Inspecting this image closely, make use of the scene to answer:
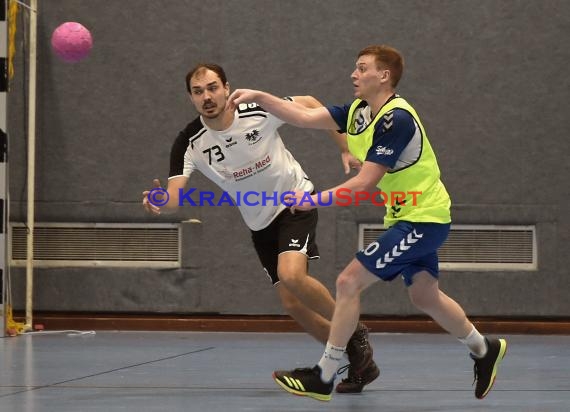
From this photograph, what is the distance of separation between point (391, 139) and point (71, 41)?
3924 mm

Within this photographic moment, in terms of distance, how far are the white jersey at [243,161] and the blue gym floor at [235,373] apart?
970 mm

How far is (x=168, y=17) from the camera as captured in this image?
8.89 metres

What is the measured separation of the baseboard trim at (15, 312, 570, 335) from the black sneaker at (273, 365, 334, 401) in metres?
4.01

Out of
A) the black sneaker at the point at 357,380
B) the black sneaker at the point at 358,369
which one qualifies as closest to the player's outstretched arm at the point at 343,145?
the black sneaker at the point at 358,369

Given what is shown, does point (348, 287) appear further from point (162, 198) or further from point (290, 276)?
point (162, 198)

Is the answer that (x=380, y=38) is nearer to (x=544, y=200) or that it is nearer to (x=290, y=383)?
(x=544, y=200)

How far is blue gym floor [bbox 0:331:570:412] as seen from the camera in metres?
4.83

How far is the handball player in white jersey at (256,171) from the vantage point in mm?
5738

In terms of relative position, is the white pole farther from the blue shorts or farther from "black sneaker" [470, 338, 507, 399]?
"black sneaker" [470, 338, 507, 399]

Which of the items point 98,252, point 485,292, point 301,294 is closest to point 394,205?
point 301,294

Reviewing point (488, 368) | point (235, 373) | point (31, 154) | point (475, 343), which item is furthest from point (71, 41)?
point (488, 368)

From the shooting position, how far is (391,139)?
475 centimetres

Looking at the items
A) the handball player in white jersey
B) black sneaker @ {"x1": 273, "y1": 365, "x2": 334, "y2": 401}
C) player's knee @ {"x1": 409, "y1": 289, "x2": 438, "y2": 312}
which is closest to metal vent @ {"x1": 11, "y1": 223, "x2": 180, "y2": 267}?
the handball player in white jersey

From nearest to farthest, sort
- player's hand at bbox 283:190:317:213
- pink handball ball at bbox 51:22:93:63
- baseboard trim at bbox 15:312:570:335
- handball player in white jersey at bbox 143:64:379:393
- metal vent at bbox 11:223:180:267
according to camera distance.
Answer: player's hand at bbox 283:190:317:213, handball player in white jersey at bbox 143:64:379:393, pink handball ball at bbox 51:22:93:63, baseboard trim at bbox 15:312:570:335, metal vent at bbox 11:223:180:267
